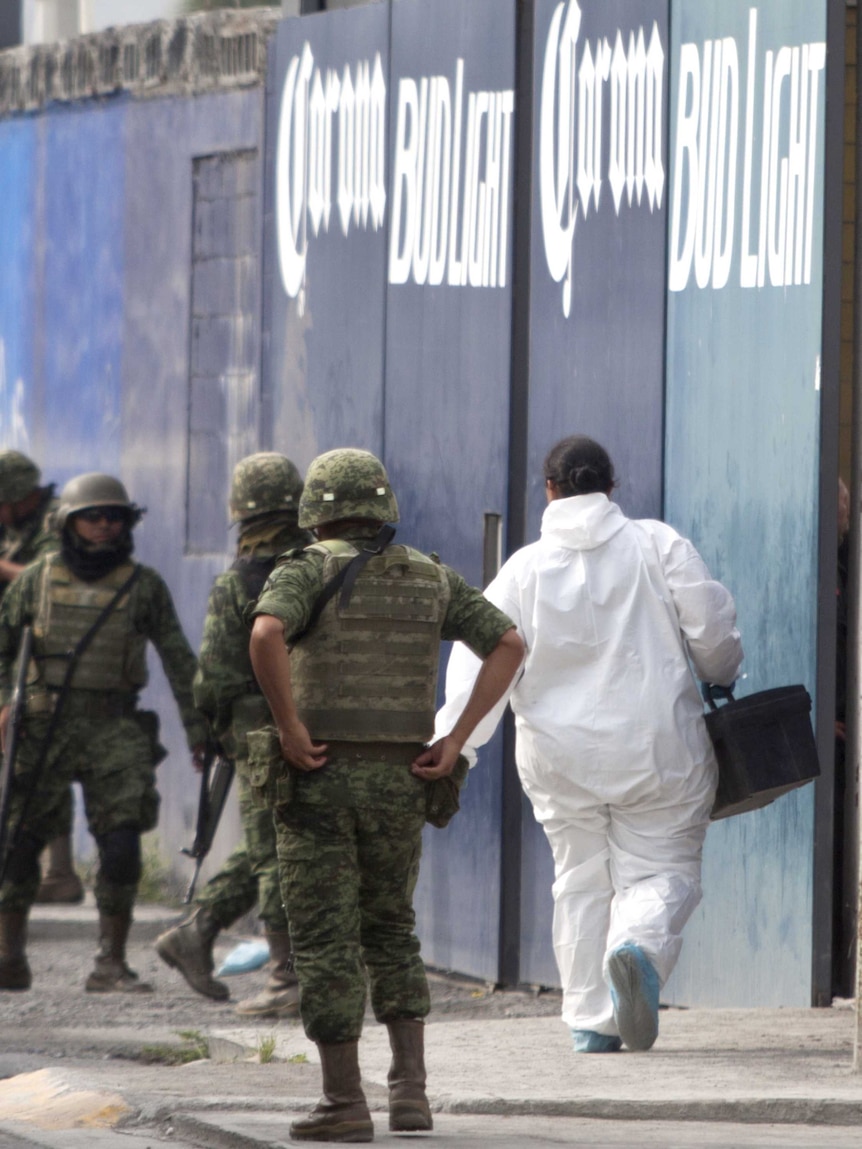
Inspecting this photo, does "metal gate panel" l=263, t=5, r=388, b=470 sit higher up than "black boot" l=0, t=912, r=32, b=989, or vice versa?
"metal gate panel" l=263, t=5, r=388, b=470

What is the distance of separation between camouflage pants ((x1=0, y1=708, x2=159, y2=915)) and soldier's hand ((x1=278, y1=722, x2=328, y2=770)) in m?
3.26

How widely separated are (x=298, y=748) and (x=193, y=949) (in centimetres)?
304

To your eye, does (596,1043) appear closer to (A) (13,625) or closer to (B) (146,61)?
(A) (13,625)

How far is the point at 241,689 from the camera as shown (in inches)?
328

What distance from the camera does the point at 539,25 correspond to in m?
8.71

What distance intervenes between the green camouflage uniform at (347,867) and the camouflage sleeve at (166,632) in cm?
312

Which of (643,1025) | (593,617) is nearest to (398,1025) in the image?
(643,1025)

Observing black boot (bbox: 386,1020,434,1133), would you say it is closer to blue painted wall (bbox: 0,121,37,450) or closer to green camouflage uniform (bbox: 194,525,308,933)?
green camouflage uniform (bbox: 194,525,308,933)

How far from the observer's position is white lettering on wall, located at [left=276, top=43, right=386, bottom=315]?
31.3 feet

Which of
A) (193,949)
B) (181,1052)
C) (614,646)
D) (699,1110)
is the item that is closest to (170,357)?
(193,949)

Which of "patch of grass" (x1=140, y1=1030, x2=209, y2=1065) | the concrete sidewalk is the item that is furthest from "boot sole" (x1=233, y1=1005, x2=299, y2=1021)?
"patch of grass" (x1=140, y1=1030, x2=209, y2=1065)

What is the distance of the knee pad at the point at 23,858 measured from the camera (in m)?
8.93

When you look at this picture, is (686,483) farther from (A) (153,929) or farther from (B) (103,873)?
(A) (153,929)

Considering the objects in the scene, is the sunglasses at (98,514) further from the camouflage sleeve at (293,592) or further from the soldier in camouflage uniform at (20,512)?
the camouflage sleeve at (293,592)
